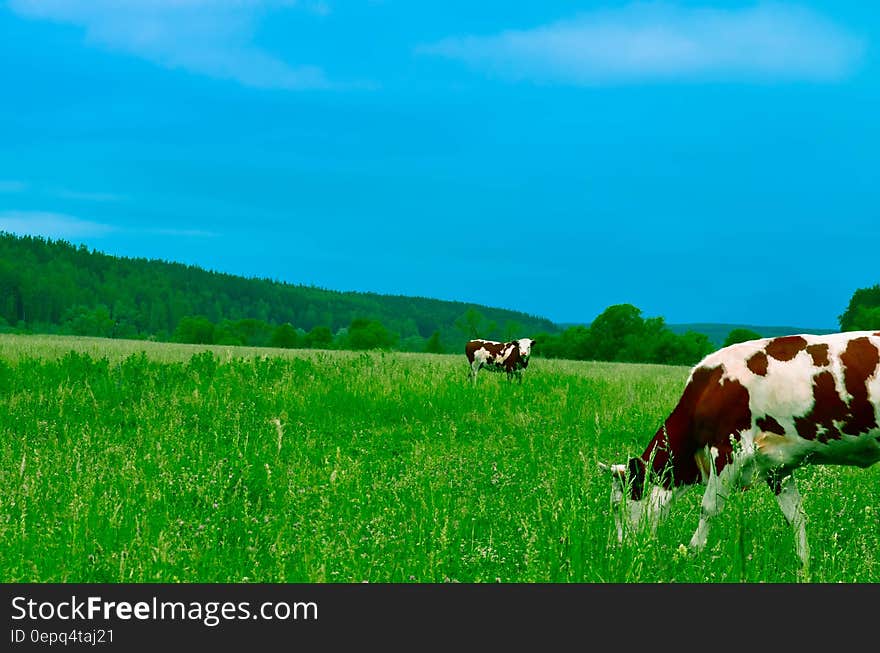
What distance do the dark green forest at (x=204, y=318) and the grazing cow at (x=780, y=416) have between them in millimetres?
59554

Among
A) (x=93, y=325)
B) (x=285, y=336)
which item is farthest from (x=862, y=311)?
(x=93, y=325)

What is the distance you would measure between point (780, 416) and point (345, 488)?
392cm

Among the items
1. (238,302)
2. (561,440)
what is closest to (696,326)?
(238,302)

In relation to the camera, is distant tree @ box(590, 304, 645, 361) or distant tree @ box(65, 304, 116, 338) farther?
distant tree @ box(65, 304, 116, 338)

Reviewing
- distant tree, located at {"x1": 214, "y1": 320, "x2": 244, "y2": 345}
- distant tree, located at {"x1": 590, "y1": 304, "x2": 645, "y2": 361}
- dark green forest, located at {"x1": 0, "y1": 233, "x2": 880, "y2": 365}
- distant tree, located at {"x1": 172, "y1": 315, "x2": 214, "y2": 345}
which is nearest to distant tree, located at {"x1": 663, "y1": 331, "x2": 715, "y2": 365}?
dark green forest, located at {"x1": 0, "y1": 233, "x2": 880, "y2": 365}

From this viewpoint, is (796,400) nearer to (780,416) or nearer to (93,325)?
(780,416)

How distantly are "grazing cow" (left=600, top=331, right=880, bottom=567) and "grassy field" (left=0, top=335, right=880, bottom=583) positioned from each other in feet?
1.09

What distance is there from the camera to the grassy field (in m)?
4.53

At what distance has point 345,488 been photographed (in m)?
7.25

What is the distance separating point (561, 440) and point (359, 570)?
6.43 meters

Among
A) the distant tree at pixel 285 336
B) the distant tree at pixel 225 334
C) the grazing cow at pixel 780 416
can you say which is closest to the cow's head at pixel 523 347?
the grazing cow at pixel 780 416

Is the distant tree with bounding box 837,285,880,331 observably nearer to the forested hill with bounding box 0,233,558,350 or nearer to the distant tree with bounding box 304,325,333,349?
the forested hill with bounding box 0,233,558,350

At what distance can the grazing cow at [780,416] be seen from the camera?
5.75 m

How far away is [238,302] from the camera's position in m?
194
